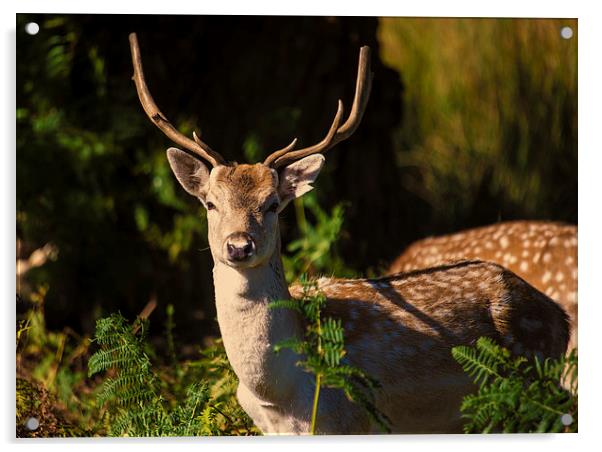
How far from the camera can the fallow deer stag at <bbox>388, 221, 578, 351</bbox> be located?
492 cm

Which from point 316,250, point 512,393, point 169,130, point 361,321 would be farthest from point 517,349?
point 169,130

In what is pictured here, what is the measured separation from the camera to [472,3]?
4.42 m

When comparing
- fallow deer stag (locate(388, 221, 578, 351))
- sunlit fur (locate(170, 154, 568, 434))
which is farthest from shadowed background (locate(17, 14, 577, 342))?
sunlit fur (locate(170, 154, 568, 434))

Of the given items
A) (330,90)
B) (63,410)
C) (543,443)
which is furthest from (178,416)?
(330,90)

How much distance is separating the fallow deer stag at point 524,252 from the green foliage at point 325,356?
1001 mm

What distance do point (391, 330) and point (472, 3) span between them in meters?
1.19

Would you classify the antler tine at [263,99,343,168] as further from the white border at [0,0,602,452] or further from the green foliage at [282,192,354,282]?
the green foliage at [282,192,354,282]

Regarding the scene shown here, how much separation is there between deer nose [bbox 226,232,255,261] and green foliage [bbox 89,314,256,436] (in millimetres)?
603

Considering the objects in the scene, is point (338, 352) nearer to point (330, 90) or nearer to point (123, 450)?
point (123, 450)

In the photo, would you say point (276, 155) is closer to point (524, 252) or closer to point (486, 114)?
point (524, 252)

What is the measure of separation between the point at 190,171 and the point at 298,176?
1.17ft

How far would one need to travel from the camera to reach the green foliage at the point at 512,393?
3.96 metres

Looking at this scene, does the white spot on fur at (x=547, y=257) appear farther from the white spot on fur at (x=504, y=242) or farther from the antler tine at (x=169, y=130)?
the antler tine at (x=169, y=130)
